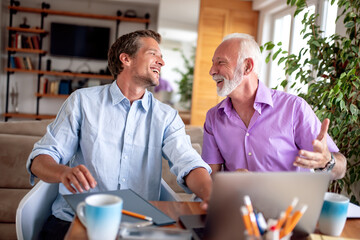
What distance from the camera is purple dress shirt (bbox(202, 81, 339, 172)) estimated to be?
1.55 m

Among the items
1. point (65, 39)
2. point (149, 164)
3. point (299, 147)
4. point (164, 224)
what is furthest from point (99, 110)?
point (65, 39)

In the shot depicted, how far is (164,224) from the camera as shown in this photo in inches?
35.6

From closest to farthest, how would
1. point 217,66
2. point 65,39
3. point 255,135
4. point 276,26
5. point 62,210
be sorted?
1. point 62,210
2. point 255,135
3. point 217,66
4. point 276,26
5. point 65,39

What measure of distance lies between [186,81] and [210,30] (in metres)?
0.91

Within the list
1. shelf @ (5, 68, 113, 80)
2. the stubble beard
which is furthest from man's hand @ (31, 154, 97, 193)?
shelf @ (5, 68, 113, 80)

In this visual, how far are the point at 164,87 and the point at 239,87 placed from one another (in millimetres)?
4293

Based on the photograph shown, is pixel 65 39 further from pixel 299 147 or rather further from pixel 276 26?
pixel 299 147

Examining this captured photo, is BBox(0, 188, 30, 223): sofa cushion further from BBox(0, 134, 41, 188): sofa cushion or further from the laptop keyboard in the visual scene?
the laptop keyboard

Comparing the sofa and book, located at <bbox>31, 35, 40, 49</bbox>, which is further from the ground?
book, located at <bbox>31, 35, 40, 49</bbox>

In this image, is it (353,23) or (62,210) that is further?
(353,23)

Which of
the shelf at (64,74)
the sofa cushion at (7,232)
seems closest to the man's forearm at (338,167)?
the sofa cushion at (7,232)

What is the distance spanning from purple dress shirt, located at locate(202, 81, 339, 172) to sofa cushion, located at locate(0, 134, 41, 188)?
1.27 metres

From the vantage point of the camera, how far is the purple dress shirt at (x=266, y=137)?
5.08ft

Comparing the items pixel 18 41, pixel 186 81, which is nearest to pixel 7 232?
pixel 186 81
